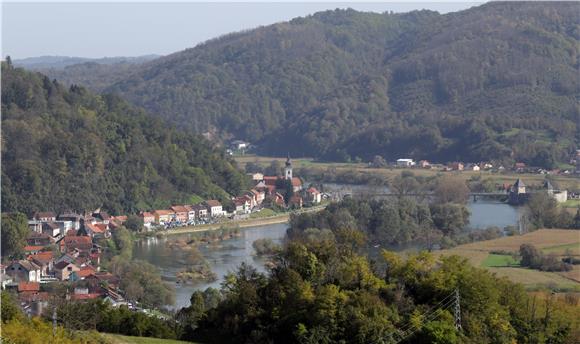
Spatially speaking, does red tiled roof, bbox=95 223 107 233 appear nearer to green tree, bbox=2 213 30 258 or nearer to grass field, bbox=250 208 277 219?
green tree, bbox=2 213 30 258

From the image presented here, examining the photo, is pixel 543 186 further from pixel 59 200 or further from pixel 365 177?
pixel 59 200

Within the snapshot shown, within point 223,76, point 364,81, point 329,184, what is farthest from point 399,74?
point 329,184

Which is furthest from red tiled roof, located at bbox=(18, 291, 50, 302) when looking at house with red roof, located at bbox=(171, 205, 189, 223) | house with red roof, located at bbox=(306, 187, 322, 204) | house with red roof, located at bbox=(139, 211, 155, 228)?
house with red roof, located at bbox=(306, 187, 322, 204)

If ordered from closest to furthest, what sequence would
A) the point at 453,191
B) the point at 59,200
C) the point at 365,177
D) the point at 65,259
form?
the point at 65,259, the point at 59,200, the point at 453,191, the point at 365,177

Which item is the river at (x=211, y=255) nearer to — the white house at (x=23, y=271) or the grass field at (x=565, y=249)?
the white house at (x=23, y=271)

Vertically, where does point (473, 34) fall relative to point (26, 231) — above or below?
above

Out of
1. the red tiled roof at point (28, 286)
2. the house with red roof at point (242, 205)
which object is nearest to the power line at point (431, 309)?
the red tiled roof at point (28, 286)
